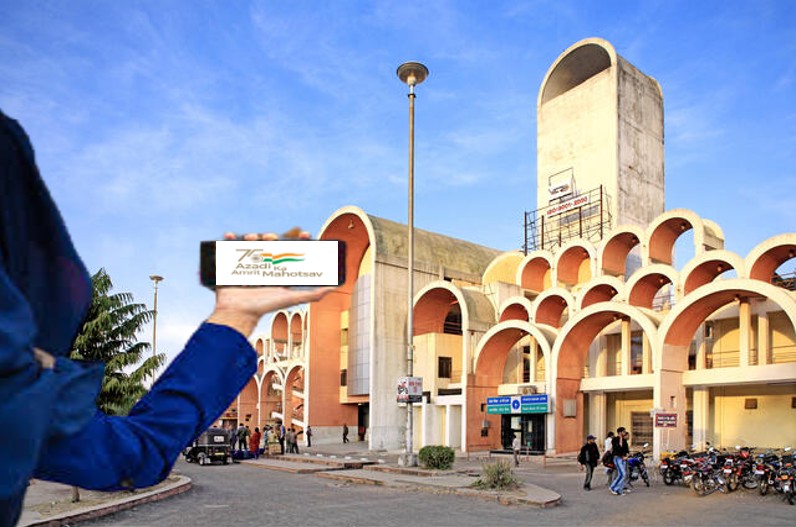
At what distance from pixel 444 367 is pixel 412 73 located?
20219mm

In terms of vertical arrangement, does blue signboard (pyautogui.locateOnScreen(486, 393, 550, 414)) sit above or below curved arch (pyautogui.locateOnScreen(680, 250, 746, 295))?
below

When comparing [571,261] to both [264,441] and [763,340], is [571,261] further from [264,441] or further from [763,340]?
[264,441]

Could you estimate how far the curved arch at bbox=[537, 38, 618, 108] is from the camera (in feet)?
149

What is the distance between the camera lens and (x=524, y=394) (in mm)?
36031

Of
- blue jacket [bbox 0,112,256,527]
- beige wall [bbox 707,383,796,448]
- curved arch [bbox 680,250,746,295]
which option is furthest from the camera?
curved arch [bbox 680,250,746,295]

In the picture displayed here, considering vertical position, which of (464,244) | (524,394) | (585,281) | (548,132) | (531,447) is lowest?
(531,447)

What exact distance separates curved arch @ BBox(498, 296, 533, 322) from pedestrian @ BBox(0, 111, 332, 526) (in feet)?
126

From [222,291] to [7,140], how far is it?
44 cm

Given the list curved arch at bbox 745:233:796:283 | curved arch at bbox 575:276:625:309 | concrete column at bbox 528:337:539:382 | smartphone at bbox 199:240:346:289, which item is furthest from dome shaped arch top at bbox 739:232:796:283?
smartphone at bbox 199:240:346:289

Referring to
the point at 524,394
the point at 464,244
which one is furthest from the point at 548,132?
the point at 524,394

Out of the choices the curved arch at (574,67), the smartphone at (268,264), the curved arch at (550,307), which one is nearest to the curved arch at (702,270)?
the curved arch at (550,307)

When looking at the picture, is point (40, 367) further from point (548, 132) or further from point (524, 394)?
point (548, 132)

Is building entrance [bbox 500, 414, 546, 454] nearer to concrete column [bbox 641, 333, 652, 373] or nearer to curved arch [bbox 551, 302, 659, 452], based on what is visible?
curved arch [bbox 551, 302, 659, 452]

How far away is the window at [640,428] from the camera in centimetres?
3622
